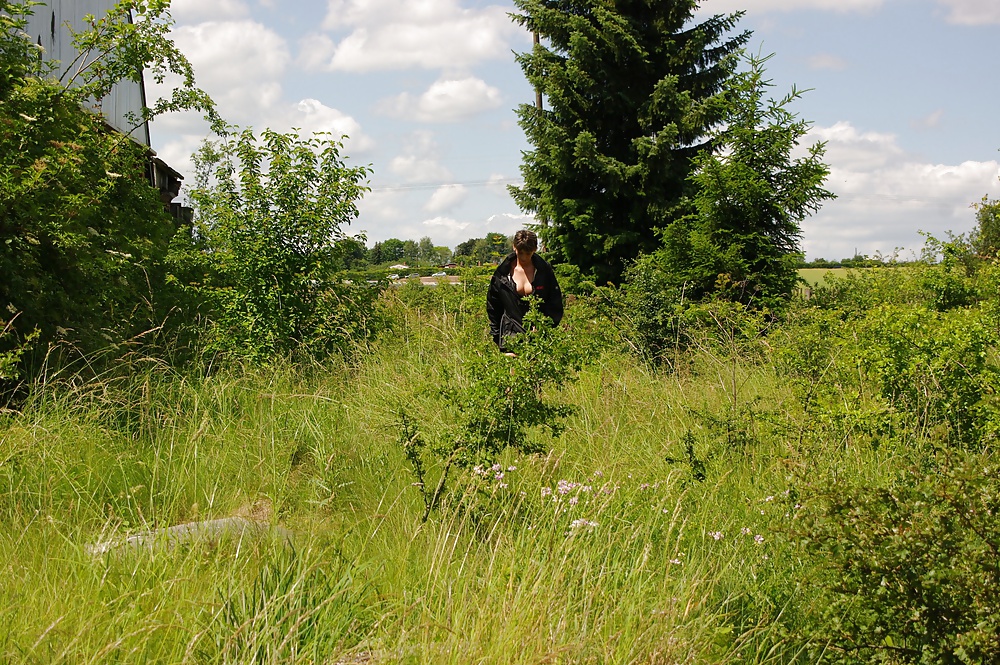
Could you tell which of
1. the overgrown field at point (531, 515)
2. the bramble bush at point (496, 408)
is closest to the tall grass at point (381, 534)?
the overgrown field at point (531, 515)

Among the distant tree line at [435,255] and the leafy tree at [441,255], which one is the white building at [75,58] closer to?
the distant tree line at [435,255]

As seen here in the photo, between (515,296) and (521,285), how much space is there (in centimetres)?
10

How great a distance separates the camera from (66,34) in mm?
13281

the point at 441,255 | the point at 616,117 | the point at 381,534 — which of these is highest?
the point at 616,117

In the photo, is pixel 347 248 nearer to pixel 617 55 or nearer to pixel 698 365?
pixel 698 365

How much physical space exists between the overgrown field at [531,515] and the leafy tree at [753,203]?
13.4 ft

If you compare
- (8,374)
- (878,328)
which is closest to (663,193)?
(878,328)

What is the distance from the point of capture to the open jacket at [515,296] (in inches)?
274

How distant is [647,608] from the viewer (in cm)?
310

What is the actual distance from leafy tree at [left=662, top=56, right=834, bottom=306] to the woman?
393 centimetres

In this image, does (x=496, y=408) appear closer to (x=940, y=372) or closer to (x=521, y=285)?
(x=940, y=372)

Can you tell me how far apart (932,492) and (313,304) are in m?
5.99

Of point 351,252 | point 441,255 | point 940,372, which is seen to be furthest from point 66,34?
point 940,372

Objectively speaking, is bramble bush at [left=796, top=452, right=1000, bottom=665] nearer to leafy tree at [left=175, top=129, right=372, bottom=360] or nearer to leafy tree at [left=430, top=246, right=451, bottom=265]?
leafy tree at [left=175, top=129, right=372, bottom=360]
